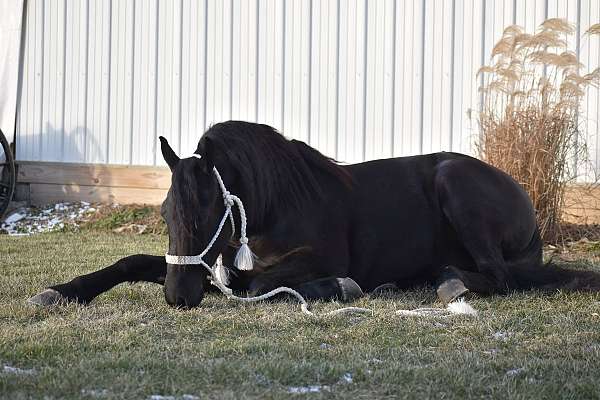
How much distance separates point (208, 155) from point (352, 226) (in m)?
1.06

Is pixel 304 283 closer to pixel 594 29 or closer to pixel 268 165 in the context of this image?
pixel 268 165

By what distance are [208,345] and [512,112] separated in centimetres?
447

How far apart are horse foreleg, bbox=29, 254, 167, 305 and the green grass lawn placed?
77mm

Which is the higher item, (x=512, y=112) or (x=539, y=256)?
(x=512, y=112)

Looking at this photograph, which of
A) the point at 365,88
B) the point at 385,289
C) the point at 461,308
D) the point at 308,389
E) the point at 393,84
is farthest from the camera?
the point at 365,88

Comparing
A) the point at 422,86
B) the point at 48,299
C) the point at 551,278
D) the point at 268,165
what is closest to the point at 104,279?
the point at 48,299

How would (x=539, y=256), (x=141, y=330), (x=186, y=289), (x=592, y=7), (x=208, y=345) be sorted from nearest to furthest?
1. (x=208, y=345)
2. (x=141, y=330)
3. (x=186, y=289)
4. (x=539, y=256)
5. (x=592, y=7)

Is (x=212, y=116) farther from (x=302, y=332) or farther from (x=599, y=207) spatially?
(x=302, y=332)

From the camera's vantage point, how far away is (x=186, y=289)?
4.03m

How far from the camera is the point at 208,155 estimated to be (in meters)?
4.11

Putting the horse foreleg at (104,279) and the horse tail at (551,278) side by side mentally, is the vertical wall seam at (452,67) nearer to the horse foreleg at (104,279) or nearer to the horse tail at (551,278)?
the horse tail at (551,278)

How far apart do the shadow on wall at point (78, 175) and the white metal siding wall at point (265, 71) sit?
1.0 inches

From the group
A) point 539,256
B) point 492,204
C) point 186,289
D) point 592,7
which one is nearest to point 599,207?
point 592,7

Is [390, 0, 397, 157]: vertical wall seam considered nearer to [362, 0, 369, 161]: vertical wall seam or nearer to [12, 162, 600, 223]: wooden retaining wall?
[362, 0, 369, 161]: vertical wall seam
